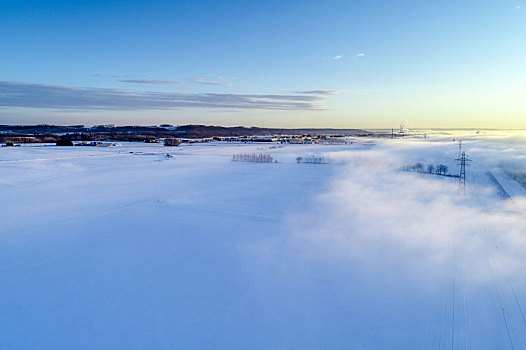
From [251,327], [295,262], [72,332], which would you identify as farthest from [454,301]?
[72,332]

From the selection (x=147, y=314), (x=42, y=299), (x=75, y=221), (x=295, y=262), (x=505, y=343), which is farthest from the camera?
(x=75, y=221)

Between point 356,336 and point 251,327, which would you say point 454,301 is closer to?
point 356,336

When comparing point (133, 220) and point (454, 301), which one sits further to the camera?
point (133, 220)

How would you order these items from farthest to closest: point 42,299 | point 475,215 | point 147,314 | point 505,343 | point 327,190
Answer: point 327,190 < point 475,215 < point 42,299 < point 147,314 < point 505,343

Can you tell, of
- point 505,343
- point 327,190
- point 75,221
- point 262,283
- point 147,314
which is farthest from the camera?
point 327,190

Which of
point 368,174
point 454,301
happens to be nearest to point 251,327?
point 454,301

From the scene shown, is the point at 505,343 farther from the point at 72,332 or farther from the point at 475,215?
the point at 475,215
